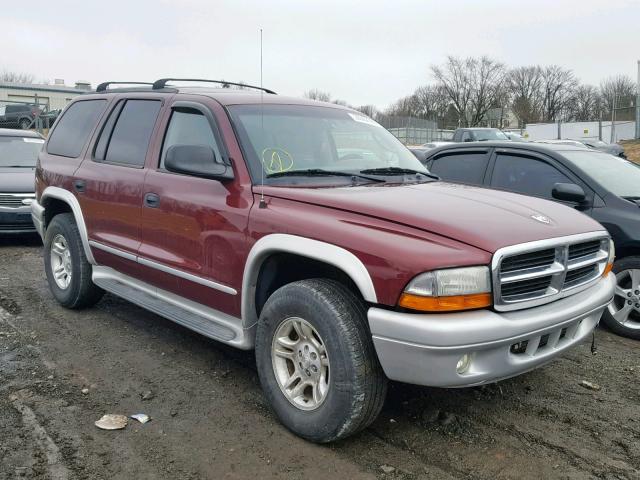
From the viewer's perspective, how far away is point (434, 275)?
8.82 feet

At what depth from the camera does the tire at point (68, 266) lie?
16.8 ft

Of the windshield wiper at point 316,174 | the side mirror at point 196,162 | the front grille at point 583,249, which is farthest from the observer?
the windshield wiper at point 316,174

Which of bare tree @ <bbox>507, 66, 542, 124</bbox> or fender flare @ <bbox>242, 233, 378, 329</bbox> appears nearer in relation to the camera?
fender flare @ <bbox>242, 233, 378, 329</bbox>

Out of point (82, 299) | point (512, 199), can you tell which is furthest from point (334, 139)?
point (82, 299)

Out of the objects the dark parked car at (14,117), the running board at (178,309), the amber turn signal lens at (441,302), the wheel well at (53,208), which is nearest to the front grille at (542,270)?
the amber turn signal lens at (441,302)

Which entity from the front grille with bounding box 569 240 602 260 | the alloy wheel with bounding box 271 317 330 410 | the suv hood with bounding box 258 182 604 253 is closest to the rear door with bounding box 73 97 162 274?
the suv hood with bounding box 258 182 604 253

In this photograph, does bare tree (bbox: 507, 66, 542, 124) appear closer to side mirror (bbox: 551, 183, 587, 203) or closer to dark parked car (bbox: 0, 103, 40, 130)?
dark parked car (bbox: 0, 103, 40, 130)

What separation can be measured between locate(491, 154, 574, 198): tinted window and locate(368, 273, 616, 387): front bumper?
279 cm

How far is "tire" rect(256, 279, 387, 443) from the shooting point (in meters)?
2.87

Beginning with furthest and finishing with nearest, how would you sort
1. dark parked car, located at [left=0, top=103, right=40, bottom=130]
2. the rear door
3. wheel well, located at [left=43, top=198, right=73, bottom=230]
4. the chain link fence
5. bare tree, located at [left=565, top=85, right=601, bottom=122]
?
bare tree, located at [left=565, top=85, right=601, bottom=122]
dark parked car, located at [left=0, top=103, right=40, bottom=130]
the chain link fence
wheel well, located at [left=43, top=198, right=73, bottom=230]
the rear door

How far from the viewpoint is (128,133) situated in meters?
4.65

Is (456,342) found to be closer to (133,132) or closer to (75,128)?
(133,132)

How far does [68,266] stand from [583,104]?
74677 mm

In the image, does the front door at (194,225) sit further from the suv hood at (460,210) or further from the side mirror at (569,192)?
the side mirror at (569,192)
